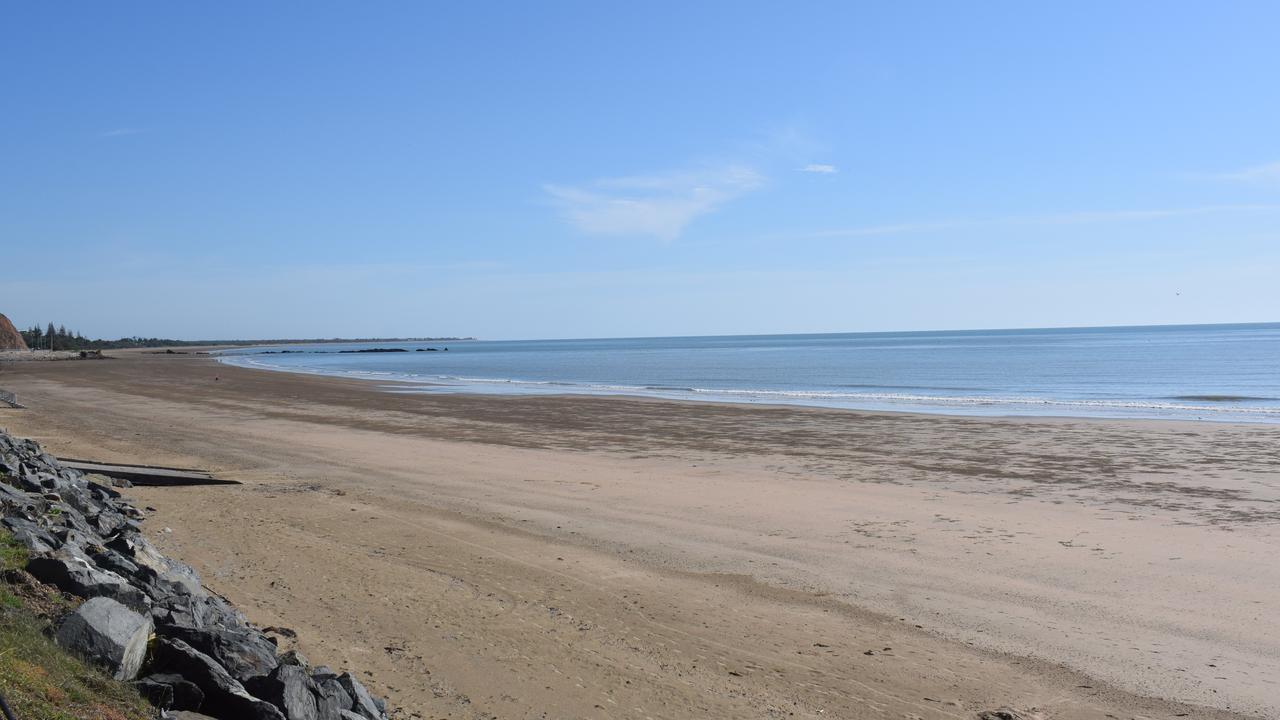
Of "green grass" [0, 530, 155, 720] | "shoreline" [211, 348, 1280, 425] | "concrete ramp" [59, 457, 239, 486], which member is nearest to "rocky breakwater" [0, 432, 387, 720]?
"green grass" [0, 530, 155, 720]

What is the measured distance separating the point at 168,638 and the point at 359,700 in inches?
46.2

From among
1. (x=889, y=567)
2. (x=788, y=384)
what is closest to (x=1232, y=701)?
(x=889, y=567)

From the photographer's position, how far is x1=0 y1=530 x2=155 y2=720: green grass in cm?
400

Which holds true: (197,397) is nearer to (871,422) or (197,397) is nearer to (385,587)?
(871,422)

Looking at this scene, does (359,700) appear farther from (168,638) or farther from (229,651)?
(168,638)

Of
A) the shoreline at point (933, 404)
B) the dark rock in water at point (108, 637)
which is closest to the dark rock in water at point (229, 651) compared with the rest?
the dark rock in water at point (108, 637)

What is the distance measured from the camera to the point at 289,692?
16.4 ft

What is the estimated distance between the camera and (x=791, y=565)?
10.3 m

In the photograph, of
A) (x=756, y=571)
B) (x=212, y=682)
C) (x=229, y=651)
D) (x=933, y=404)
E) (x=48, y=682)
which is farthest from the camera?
(x=933, y=404)

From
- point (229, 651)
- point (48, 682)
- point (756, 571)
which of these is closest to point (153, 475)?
point (756, 571)

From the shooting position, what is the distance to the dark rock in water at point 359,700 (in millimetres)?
5418

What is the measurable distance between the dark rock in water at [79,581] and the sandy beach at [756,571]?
5.16 feet

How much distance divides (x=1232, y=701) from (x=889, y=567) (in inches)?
156

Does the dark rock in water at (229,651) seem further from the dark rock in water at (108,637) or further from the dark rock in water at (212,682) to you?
the dark rock in water at (108,637)
